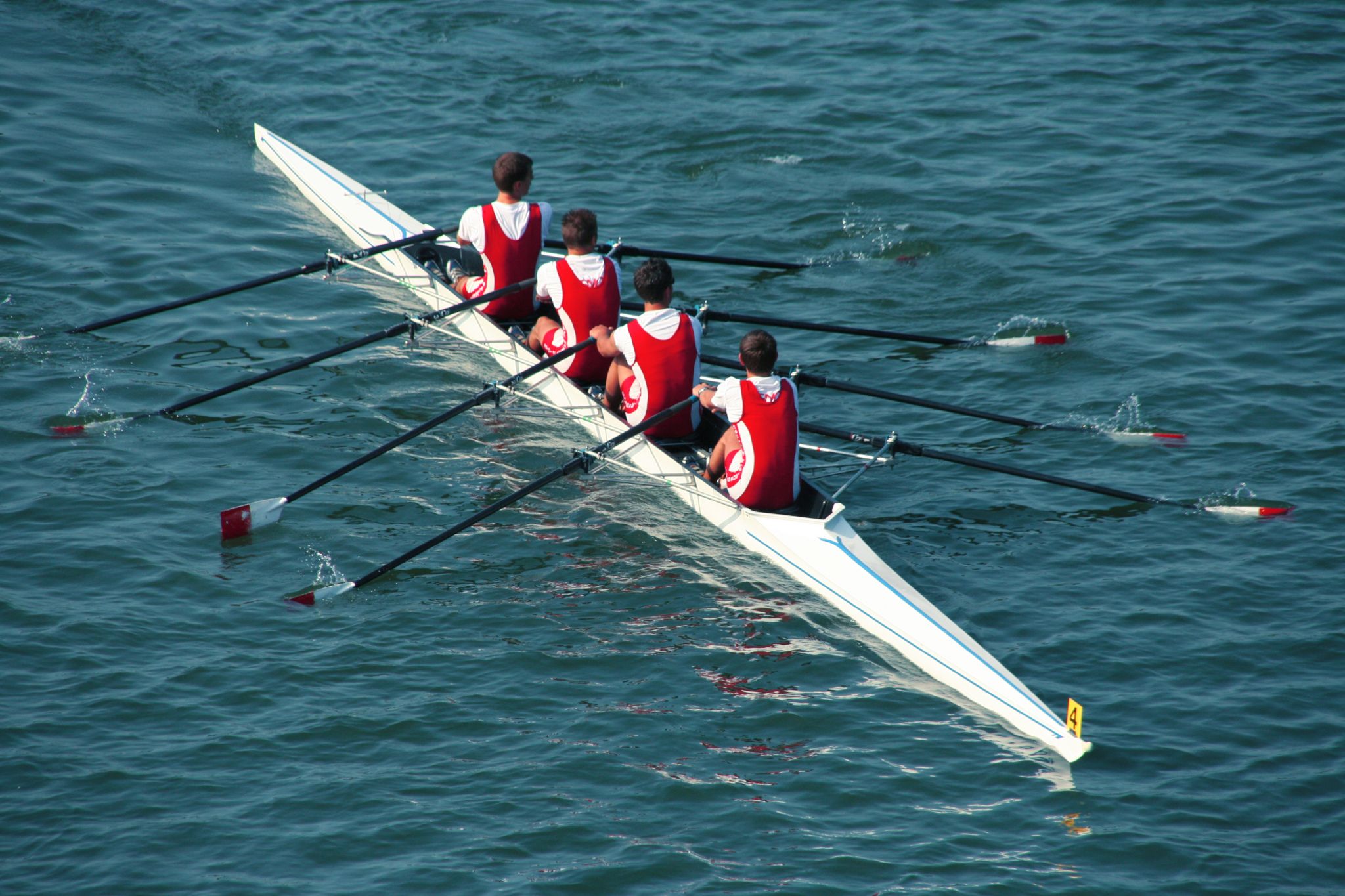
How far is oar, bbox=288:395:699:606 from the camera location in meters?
8.02

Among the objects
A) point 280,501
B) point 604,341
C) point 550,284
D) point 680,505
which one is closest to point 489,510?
point 680,505

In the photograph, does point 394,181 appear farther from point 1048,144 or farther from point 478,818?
point 478,818

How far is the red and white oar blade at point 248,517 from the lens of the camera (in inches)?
338

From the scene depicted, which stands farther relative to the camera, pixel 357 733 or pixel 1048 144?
pixel 1048 144

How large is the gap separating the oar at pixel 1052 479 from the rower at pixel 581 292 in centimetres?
225

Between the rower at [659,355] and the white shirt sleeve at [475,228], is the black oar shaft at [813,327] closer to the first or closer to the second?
the rower at [659,355]

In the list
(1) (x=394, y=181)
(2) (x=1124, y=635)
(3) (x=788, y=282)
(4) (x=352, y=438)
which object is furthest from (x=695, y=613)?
(1) (x=394, y=181)

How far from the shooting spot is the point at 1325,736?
22.2 ft

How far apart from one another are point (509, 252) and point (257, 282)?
2565mm

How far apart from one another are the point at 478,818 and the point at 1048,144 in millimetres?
12231

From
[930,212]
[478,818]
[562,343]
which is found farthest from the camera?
[930,212]

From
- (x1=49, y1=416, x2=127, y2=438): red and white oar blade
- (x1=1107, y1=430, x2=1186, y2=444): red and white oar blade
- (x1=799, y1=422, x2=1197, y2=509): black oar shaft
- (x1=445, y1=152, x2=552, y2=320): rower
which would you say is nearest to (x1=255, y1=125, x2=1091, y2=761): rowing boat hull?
(x1=445, y1=152, x2=552, y2=320): rower

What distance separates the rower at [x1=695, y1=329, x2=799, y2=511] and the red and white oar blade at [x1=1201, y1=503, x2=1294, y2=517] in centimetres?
328

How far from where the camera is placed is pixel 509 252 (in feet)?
35.0
